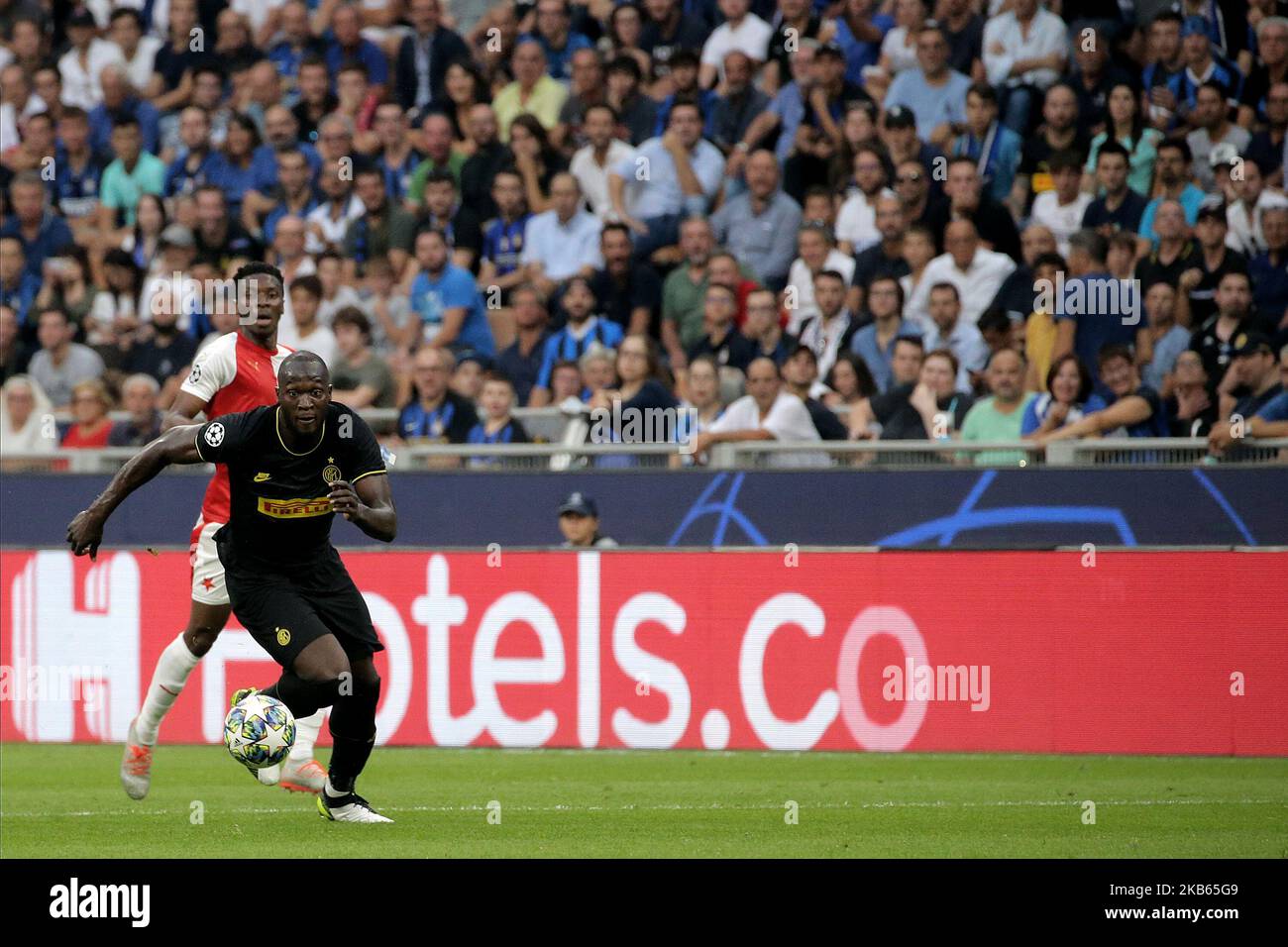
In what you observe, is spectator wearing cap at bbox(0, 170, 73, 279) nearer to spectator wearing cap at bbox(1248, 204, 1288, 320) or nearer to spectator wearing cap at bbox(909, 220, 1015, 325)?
spectator wearing cap at bbox(909, 220, 1015, 325)

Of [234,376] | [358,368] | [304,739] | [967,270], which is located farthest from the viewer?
[358,368]

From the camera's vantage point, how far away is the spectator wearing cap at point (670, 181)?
1708cm

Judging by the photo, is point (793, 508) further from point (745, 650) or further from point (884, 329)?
point (884, 329)

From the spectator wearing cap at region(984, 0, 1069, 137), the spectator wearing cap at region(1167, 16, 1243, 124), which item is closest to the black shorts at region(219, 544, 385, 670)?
the spectator wearing cap at region(984, 0, 1069, 137)

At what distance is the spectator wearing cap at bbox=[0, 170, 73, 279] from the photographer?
766 inches

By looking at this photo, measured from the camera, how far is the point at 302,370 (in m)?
9.16

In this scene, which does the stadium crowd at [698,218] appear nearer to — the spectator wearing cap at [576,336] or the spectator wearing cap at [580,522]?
the spectator wearing cap at [576,336]

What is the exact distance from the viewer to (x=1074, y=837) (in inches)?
364

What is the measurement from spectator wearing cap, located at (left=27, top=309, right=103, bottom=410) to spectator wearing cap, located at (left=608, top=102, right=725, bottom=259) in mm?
4807

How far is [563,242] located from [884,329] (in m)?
3.18

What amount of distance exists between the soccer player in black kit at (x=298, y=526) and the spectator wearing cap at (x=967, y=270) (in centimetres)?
706

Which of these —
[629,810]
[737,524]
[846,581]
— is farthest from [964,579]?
[629,810]

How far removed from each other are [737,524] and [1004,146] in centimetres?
416

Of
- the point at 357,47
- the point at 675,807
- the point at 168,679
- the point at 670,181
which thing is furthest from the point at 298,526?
the point at 357,47
